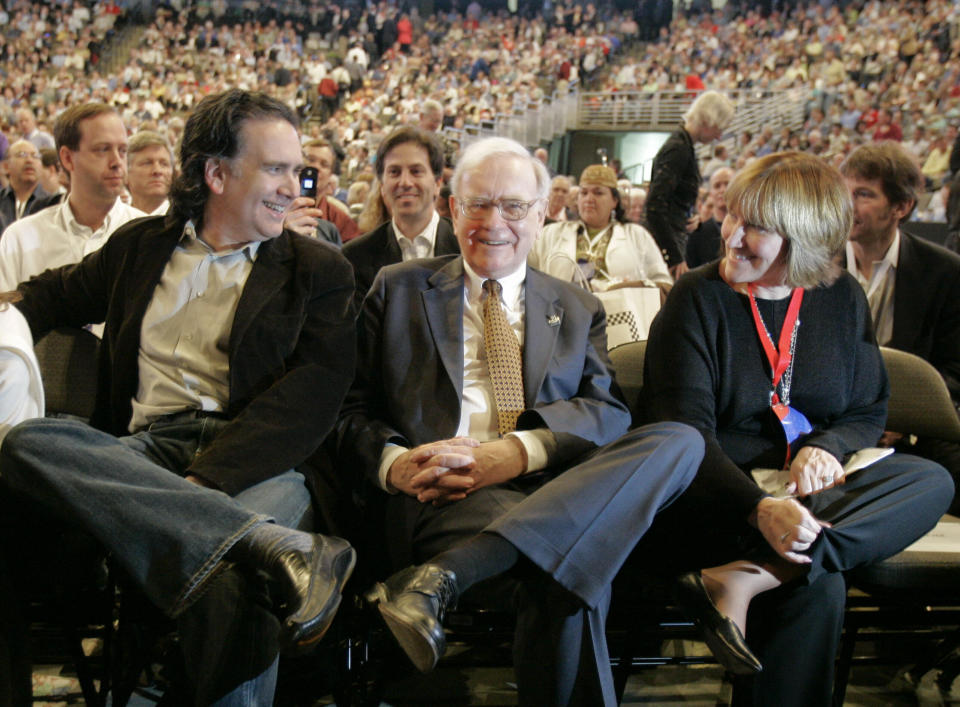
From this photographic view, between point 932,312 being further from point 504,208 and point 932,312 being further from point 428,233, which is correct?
point 428,233

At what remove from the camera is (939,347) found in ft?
9.48

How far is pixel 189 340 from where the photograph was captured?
225cm

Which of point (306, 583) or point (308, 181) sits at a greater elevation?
point (308, 181)

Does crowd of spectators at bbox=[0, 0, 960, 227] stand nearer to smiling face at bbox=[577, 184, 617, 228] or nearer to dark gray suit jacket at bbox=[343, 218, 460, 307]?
smiling face at bbox=[577, 184, 617, 228]

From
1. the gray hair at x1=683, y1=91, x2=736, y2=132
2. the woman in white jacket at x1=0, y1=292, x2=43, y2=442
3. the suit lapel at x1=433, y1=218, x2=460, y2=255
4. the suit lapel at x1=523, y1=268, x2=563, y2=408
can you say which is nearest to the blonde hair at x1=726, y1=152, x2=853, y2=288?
the suit lapel at x1=523, y1=268, x2=563, y2=408

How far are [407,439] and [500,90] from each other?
18.8 meters

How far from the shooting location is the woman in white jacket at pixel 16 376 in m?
2.04

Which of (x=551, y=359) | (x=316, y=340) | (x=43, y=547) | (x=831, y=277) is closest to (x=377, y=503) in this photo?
(x=316, y=340)

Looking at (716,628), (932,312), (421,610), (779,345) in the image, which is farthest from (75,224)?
(932,312)

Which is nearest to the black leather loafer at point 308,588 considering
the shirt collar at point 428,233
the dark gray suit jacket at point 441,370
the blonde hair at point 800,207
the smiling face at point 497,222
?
the dark gray suit jacket at point 441,370

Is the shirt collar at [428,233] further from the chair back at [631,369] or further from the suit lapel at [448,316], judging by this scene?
the chair back at [631,369]

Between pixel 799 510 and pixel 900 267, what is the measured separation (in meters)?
1.47

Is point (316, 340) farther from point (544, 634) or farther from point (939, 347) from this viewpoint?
point (939, 347)

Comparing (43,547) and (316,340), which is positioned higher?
(316,340)
